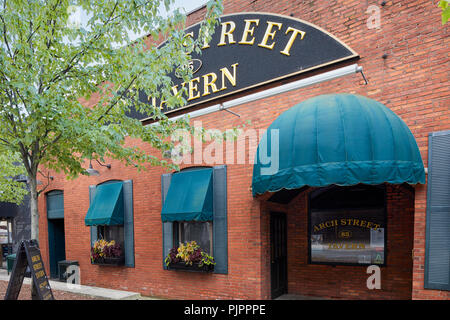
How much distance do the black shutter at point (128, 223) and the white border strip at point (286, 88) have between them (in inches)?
127

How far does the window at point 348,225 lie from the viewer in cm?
678

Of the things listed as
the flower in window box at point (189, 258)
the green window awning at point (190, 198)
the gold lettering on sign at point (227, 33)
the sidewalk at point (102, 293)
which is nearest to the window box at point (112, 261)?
the sidewalk at point (102, 293)

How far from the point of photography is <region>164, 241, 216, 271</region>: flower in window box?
24.5 ft

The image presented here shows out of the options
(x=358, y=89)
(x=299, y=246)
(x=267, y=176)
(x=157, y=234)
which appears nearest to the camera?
(x=267, y=176)

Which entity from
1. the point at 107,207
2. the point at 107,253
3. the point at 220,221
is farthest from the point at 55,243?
the point at 220,221

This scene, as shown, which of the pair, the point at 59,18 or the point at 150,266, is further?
the point at 150,266

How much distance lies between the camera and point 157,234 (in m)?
8.74

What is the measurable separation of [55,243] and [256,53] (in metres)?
11.2

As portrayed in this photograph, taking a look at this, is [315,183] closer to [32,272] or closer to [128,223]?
[32,272]

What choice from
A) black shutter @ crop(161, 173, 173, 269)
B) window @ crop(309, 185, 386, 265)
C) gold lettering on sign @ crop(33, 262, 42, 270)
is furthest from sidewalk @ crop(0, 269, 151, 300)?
window @ crop(309, 185, 386, 265)

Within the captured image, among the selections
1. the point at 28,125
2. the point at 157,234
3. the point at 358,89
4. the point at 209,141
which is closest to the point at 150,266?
the point at 157,234

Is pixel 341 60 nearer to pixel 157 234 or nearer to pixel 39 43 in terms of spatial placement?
pixel 39 43

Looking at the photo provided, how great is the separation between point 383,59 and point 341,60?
0.76 m

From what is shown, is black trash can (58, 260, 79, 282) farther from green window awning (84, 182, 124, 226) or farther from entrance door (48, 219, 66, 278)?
green window awning (84, 182, 124, 226)
